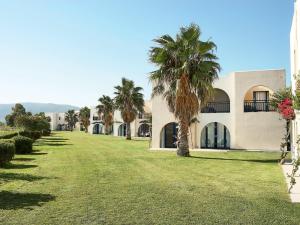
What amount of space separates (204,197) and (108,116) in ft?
231

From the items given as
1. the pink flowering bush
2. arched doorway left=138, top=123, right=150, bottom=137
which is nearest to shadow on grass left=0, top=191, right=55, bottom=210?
the pink flowering bush

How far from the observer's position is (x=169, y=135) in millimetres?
34375

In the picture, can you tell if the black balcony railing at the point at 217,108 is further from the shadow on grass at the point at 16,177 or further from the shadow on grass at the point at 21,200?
the shadow on grass at the point at 21,200

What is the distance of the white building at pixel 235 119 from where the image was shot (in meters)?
30.1

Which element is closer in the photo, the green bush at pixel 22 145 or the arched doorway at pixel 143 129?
the green bush at pixel 22 145

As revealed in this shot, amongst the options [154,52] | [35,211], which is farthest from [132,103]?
[35,211]

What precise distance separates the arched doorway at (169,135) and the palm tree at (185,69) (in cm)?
1013

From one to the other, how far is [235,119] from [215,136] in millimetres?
3448

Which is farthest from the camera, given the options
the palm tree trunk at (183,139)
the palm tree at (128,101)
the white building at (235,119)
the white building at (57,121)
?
the white building at (57,121)

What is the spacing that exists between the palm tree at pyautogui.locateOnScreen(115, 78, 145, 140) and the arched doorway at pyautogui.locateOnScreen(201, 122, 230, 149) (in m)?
22.0

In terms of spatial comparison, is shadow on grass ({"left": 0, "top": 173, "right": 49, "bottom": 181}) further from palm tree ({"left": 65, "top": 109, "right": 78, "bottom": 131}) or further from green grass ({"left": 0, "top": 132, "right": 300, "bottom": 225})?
palm tree ({"left": 65, "top": 109, "right": 78, "bottom": 131})

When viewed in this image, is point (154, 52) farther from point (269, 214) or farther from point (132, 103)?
point (132, 103)

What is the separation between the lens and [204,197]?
10688mm

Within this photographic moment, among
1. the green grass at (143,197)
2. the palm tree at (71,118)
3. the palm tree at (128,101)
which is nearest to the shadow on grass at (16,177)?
the green grass at (143,197)
